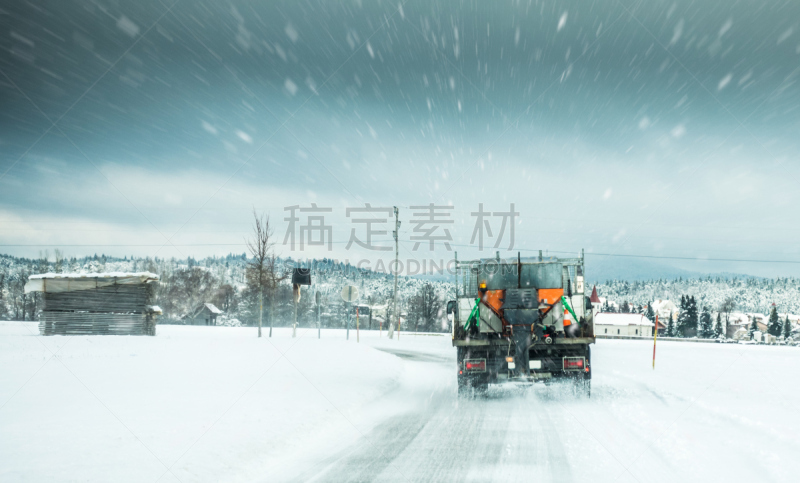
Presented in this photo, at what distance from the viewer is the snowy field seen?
16.1ft

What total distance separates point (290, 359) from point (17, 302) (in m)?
106

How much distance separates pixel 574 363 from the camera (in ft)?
31.3

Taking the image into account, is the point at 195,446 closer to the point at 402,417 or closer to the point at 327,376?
the point at 402,417

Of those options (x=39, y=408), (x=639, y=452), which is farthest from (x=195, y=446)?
(x=639, y=452)

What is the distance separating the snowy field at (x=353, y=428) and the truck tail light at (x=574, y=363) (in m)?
0.64

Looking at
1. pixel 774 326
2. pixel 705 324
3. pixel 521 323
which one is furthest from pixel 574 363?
pixel 774 326

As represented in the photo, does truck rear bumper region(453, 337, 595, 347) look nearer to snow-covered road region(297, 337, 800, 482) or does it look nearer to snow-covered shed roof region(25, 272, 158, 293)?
snow-covered road region(297, 337, 800, 482)

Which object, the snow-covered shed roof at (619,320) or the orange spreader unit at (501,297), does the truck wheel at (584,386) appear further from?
the snow-covered shed roof at (619,320)

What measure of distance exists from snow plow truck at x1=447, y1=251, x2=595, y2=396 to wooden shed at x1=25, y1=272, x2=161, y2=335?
17523mm

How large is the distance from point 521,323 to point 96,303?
2069 cm

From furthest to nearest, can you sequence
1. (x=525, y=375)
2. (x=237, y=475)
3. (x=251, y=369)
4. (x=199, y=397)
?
(x=251, y=369) < (x=525, y=375) < (x=199, y=397) < (x=237, y=475)

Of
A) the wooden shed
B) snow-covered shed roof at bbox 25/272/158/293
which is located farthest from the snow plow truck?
snow-covered shed roof at bbox 25/272/158/293

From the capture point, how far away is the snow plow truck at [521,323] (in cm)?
950

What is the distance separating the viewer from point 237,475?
193 inches
